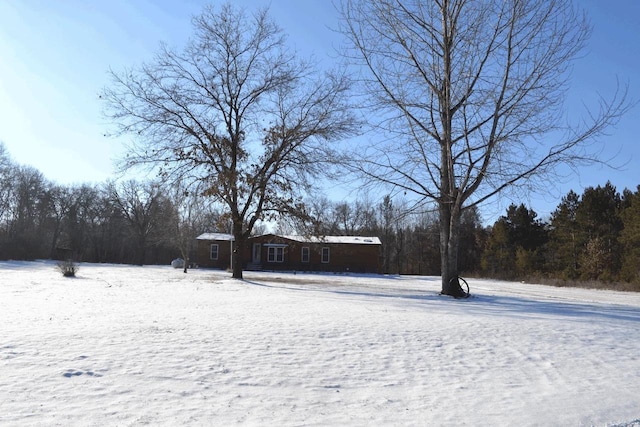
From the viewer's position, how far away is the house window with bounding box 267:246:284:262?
49.1 m

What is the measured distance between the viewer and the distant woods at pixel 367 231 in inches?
1505

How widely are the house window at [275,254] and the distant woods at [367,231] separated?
7.38m

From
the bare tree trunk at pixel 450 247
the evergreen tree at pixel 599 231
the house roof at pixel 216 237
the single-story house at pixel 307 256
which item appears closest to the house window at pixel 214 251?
the single-story house at pixel 307 256

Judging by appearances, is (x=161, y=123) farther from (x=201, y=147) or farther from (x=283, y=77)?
(x=283, y=77)

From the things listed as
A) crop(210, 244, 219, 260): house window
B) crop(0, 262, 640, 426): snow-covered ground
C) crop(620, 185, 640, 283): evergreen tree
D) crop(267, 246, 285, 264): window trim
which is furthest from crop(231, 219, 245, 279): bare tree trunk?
crop(620, 185, 640, 283): evergreen tree

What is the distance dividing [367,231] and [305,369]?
6622 centimetres

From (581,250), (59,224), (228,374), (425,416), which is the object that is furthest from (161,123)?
(59,224)

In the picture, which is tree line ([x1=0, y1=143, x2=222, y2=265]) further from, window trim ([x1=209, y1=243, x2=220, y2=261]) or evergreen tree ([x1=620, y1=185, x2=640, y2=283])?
evergreen tree ([x1=620, y1=185, x2=640, y2=283])

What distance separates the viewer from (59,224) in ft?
226

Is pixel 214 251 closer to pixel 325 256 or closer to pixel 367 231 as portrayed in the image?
pixel 325 256

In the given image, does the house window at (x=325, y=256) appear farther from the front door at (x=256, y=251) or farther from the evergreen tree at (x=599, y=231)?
the evergreen tree at (x=599, y=231)

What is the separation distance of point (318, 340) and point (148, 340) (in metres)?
2.74

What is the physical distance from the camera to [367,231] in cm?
7225

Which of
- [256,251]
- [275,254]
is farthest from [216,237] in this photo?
[275,254]
